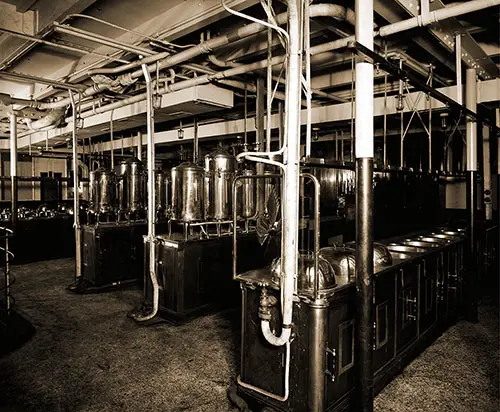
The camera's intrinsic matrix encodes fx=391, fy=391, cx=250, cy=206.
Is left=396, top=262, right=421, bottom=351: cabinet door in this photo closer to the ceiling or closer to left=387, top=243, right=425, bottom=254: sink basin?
left=387, top=243, right=425, bottom=254: sink basin

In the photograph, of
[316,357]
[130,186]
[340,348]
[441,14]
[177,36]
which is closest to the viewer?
[316,357]

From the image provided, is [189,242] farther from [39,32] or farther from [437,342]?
[437,342]

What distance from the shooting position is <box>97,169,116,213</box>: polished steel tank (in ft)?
22.6

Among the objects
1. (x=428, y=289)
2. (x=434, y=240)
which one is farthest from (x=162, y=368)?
(x=434, y=240)

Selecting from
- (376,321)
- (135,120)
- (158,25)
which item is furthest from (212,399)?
(135,120)

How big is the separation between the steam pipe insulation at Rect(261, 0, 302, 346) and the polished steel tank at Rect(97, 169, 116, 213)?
530 centimetres

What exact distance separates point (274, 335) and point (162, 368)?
4.72ft

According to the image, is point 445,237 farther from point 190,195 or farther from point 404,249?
point 190,195

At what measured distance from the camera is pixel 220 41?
12.1 ft

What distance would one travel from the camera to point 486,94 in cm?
482

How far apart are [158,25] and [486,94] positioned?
3.96 metres

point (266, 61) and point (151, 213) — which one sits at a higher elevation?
point (266, 61)

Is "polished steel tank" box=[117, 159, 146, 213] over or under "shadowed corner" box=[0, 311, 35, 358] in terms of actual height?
over

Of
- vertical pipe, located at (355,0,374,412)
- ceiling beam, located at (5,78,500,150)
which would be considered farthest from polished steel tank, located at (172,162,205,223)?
vertical pipe, located at (355,0,374,412)
